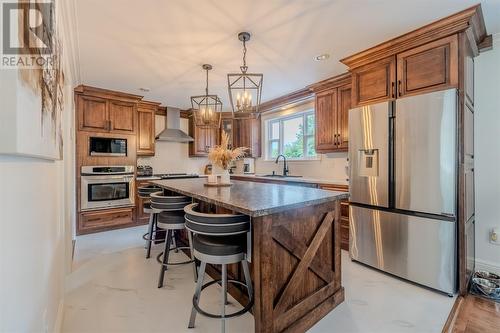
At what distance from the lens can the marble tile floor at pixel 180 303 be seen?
6.11ft

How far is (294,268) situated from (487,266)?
2.40 m

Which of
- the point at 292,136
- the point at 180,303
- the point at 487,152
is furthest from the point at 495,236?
the point at 292,136

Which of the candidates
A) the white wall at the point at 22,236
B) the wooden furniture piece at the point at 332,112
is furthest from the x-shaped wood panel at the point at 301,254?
the wooden furniture piece at the point at 332,112

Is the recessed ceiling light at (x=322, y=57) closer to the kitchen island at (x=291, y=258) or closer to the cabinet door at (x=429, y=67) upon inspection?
the cabinet door at (x=429, y=67)

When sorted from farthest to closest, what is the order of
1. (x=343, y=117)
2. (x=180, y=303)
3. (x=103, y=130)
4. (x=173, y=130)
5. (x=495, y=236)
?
(x=173, y=130), (x=103, y=130), (x=343, y=117), (x=495, y=236), (x=180, y=303)


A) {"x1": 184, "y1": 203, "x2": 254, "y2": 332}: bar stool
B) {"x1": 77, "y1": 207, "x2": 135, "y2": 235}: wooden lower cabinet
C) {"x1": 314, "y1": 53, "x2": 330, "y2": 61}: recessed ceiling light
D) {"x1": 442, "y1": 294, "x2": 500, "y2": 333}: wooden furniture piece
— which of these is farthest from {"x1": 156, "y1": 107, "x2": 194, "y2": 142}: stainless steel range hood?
{"x1": 442, "y1": 294, "x2": 500, "y2": 333}: wooden furniture piece

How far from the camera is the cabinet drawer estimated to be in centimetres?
422

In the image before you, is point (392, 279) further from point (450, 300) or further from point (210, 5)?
point (210, 5)

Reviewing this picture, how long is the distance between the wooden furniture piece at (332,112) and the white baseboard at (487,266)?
6.58 ft

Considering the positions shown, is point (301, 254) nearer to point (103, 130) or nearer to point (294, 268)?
point (294, 268)

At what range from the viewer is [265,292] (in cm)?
160

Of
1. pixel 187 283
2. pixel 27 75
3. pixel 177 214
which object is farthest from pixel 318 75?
pixel 27 75

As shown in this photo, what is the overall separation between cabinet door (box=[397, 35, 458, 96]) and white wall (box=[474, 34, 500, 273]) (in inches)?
30.3

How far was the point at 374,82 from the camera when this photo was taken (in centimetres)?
289
